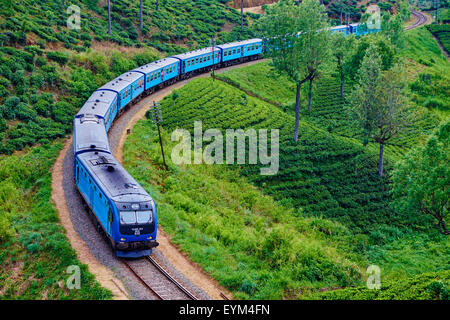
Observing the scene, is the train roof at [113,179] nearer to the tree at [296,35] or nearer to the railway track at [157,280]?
the railway track at [157,280]

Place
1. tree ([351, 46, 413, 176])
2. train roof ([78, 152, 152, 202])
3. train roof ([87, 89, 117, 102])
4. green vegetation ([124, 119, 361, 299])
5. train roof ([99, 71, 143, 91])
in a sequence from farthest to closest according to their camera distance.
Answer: train roof ([99, 71, 143, 91]) → tree ([351, 46, 413, 176]) → train roof ([87, 89, 117, 102]) → train roof ([78, 152, 152, 202]) → green vegetation ([124, 119, 361, 299])

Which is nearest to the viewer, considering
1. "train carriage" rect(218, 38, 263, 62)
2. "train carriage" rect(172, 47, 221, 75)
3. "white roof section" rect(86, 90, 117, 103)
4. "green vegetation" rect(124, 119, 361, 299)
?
"green vegetation" rect(124, 119, 361, 299)

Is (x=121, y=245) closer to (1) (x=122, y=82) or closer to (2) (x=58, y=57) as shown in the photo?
(1) (x=122, y=82)

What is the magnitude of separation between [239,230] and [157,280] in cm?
793

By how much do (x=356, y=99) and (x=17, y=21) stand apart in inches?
1551

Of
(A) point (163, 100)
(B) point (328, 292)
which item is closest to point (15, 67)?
(A) point (163, 100)

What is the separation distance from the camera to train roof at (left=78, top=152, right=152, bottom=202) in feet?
74.9

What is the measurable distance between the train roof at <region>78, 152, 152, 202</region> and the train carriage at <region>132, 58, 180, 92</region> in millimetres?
25907

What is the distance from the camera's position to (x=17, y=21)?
52.2 metres

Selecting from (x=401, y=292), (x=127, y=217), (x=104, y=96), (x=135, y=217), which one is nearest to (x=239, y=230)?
(x=135, y=217)

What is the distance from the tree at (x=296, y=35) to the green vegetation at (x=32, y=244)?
25.4 meters

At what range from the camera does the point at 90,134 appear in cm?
3122

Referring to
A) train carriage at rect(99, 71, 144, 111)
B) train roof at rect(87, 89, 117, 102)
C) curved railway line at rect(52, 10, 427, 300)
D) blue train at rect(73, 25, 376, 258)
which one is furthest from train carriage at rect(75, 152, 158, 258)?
train carriage at rect(99, 71, 144, 111)

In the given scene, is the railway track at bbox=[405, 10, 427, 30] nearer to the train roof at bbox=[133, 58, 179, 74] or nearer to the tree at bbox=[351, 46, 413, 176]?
the train roof at bbox=[133, 58, 179, 74]
